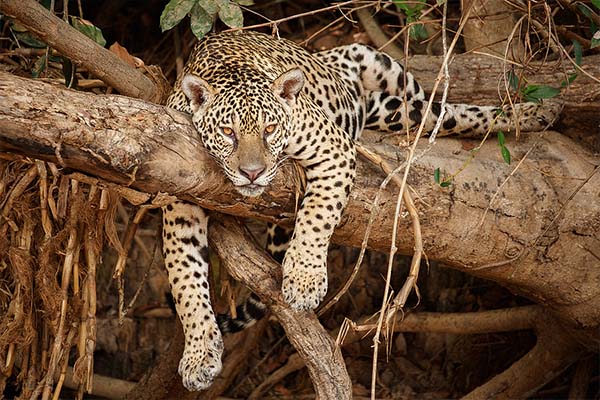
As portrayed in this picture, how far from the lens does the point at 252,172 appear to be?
4.51 metres

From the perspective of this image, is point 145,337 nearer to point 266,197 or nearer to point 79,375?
point 79,375

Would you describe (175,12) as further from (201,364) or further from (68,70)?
(201,364)

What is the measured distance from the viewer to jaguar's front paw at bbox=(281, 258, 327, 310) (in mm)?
4816

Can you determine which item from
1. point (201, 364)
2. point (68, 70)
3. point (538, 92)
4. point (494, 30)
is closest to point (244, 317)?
point (201, 364)

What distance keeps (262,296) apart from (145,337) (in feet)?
12.7

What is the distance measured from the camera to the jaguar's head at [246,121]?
4558 millimetres

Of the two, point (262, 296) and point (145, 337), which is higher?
point (262, 296)

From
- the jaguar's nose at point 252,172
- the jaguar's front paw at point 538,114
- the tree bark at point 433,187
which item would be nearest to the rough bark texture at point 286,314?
the tree bark at point 433,187

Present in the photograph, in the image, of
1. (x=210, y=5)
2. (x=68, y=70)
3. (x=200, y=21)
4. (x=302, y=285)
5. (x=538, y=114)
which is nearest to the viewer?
(x=302, y=285)

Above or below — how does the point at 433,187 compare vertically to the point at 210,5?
below

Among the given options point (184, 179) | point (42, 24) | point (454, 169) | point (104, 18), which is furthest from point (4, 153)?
point (104, 18)

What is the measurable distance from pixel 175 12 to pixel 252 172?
3.74 feet

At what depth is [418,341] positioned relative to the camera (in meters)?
8.33

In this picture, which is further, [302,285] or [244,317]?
[244,317]
